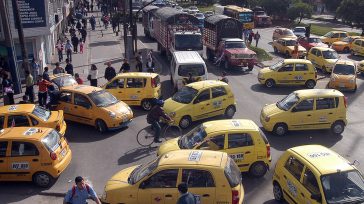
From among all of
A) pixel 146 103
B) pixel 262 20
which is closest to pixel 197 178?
pixel 146 103

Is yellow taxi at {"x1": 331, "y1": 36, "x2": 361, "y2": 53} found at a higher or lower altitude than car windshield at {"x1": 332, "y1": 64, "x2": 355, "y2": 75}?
lower

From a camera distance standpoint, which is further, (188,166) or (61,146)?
(61,146)

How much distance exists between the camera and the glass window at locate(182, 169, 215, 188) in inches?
364

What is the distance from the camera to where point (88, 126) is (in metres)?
17.6

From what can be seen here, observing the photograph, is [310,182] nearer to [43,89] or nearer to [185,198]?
[185,198]

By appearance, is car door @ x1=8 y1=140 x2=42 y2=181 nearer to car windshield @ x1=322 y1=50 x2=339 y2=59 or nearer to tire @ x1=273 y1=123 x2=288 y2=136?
tire @ x1=273 y1=123 x2=288 y2=136

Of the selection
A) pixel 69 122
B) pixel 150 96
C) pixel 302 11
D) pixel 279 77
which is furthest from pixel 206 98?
pixel 302 11

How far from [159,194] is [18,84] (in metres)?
15.6

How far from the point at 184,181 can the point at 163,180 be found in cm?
50

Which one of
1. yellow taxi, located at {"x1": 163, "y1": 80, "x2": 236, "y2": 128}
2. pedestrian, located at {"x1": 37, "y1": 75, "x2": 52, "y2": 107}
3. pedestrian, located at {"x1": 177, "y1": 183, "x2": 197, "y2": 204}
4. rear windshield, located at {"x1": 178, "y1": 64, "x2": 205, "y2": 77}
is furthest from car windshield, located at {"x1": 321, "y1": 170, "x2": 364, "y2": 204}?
pedestrian, located at {"x1": 37, "y1": 75, "x2": 52, "y2": 107}

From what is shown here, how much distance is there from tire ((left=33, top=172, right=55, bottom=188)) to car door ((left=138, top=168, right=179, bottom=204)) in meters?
4.14

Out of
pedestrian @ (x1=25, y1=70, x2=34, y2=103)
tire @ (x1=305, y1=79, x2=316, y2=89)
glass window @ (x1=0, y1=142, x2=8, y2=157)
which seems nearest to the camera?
glass window @ (x1=0, y1=142, x2=8, y2=157)

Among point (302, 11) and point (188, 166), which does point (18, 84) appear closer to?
point (188, 166)

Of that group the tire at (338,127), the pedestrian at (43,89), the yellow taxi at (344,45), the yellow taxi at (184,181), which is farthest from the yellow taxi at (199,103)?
the yellow taxi at (344,45)
